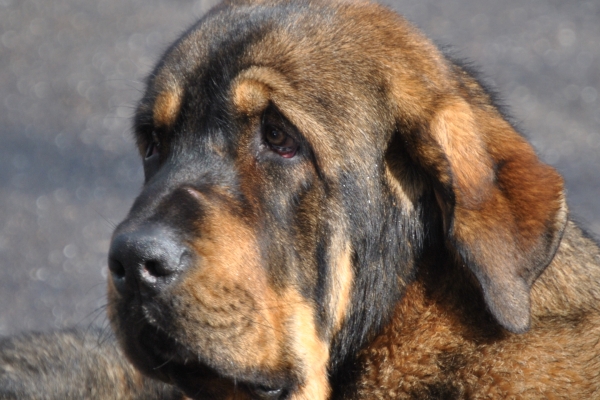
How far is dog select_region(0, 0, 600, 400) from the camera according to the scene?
357 centimetres

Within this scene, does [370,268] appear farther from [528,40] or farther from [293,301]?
[528,40]

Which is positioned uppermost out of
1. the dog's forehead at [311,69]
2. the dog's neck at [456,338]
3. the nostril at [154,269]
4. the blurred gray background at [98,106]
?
the dog's forehead at [311,69]

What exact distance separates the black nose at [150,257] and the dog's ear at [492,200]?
113 cm

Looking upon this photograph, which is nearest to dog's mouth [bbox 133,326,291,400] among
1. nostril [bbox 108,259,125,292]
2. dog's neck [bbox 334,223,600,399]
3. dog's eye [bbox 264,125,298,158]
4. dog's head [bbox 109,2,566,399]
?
dog's head [bbox 109,2,566,399]

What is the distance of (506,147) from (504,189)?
0.71 ft

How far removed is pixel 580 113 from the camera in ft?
34.4

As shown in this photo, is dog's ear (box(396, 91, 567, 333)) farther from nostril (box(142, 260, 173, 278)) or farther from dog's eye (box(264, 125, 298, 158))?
nostril (box(142, 260, 173, 278))

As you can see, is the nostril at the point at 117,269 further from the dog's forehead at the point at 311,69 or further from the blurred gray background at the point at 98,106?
the blurred gray background at the point at 98,106

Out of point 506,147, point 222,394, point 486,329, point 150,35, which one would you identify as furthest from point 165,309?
point 150,35

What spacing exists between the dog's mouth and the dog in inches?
0.4

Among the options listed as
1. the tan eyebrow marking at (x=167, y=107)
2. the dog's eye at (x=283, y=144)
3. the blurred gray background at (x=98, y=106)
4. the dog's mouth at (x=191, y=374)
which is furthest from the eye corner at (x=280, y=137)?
the blurred gray background at (x=98, y=106)

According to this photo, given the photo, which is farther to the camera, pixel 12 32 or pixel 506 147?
pixel 12 32

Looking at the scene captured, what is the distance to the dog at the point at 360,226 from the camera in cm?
357

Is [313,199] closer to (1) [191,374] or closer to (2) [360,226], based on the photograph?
(2) [360,226]
